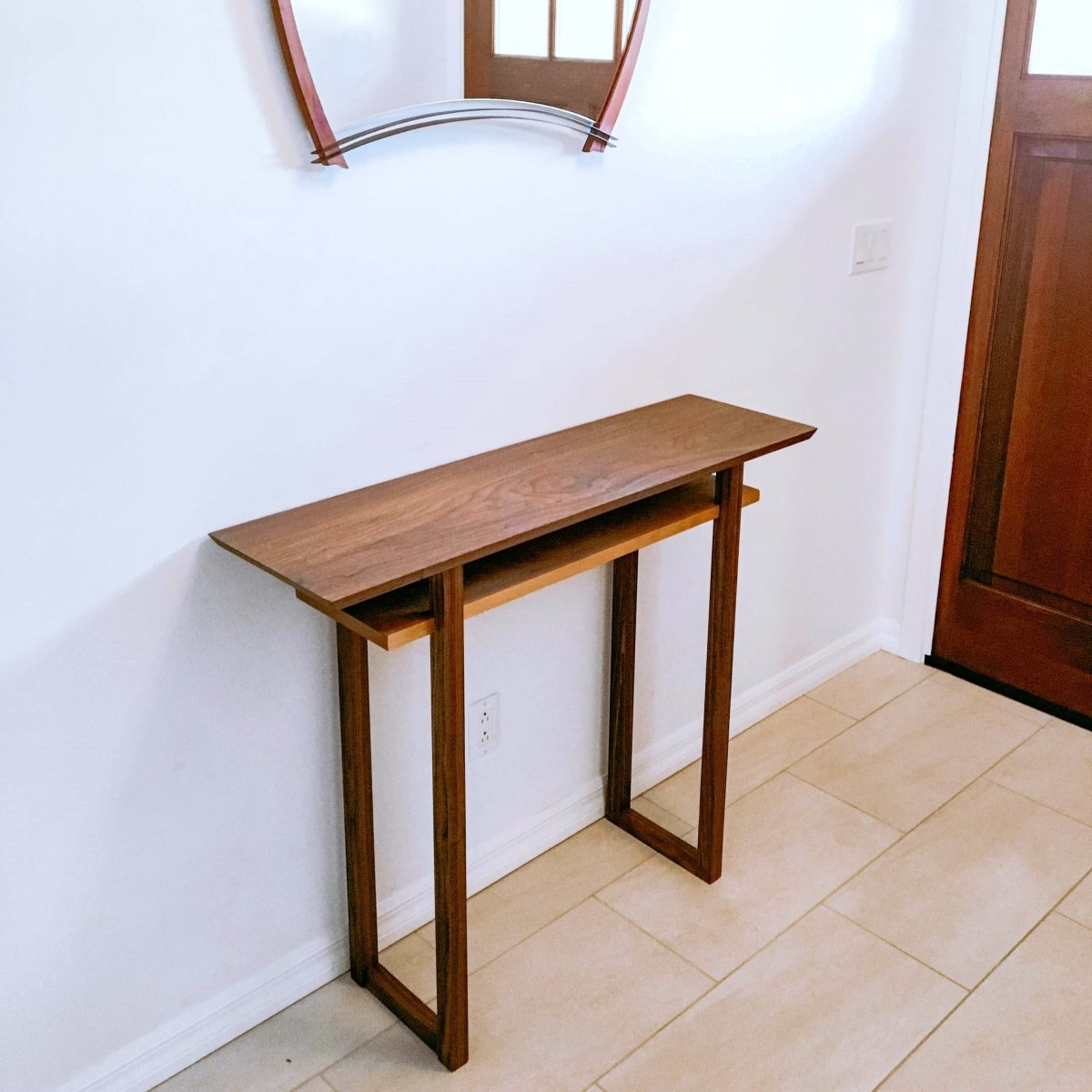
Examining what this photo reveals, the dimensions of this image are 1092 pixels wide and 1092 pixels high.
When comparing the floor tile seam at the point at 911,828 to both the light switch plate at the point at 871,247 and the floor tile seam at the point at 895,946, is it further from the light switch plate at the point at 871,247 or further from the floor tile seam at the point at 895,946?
A: the light switch plate at the point at 871,247

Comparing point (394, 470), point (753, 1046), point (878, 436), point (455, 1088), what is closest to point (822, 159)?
point (878, 436)

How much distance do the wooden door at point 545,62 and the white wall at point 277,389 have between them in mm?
68

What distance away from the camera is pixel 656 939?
77.8 inches

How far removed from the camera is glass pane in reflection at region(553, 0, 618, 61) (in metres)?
1.68

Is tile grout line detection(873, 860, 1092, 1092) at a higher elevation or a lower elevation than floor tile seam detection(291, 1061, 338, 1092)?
higher

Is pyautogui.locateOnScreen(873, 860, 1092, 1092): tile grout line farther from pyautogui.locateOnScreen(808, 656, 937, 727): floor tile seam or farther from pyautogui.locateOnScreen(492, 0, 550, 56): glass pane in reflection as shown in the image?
pyautogui.locateOnScreen(492, 0, 550, 56): glass pane in reflection

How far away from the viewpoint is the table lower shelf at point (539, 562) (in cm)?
145

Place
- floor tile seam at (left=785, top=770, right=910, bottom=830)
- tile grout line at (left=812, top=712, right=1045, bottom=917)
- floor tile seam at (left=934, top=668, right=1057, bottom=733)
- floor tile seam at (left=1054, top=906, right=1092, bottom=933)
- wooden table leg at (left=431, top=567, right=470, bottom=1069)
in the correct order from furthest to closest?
1. floor tile seam at (left=934, top=668, right=1057, bottom=733)
2. floor tile seam at (left=785, top=770, right=910, bottom=830)
3. tile grout line at (left=812, top=712, right=1045, bottom=917)
4. floor tile seam at (left=1054, top=906, right=1092, bottom=933)
5. wooden table leg at (left=431, top=567, right=470, bottom=1069)

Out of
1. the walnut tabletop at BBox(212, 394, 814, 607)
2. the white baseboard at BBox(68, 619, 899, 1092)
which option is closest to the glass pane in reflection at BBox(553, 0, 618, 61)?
the walnut tabletop at BBox(212, 394, 814, 607)

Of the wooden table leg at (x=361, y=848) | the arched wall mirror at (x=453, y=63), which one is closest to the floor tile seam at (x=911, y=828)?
the wooden table leg at (x=361, y=848)

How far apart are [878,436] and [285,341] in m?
1.56

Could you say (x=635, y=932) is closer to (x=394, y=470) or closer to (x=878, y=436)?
(x=394, y=470)

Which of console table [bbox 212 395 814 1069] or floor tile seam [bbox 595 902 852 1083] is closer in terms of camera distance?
console table [bbox 212 395 814 1069]

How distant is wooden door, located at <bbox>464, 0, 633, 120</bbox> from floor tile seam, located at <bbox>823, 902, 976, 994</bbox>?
4.35ft
